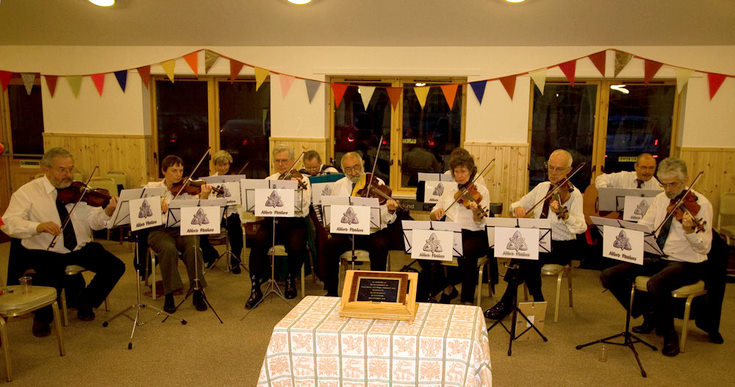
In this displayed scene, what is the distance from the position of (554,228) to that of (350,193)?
5.47 feet

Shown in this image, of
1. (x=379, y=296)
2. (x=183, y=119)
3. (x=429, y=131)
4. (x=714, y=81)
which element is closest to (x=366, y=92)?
(x=429, y=131)

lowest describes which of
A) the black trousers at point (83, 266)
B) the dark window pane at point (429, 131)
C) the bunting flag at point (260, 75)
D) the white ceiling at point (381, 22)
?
the black trousers at point (83, 266)

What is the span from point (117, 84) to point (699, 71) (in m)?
6.93

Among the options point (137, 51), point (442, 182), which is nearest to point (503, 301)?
point (442, 182)

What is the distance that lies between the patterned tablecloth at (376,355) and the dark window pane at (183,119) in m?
5.43

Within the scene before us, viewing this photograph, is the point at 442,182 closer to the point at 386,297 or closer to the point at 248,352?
the point at 248,352

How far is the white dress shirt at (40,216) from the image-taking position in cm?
352

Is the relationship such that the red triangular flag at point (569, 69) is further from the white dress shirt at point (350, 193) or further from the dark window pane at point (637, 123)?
the white dress shirt at point (350, 193)

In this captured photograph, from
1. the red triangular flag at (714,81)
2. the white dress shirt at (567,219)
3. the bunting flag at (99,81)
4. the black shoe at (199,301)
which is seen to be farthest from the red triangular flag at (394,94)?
the bunting flag at (99,81)

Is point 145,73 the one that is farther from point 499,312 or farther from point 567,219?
point 567,219

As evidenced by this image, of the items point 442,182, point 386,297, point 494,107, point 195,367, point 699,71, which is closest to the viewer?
point 386,297

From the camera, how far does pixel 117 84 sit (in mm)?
6754

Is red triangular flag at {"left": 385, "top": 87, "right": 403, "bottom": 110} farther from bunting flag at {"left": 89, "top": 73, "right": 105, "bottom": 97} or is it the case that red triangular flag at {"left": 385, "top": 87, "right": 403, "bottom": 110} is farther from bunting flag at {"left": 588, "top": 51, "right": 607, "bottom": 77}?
bunting flag at {"left": 89, "top": 73, "right": 105, "bottom": 97}

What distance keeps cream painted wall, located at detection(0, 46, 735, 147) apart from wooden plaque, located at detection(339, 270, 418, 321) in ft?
13.9
